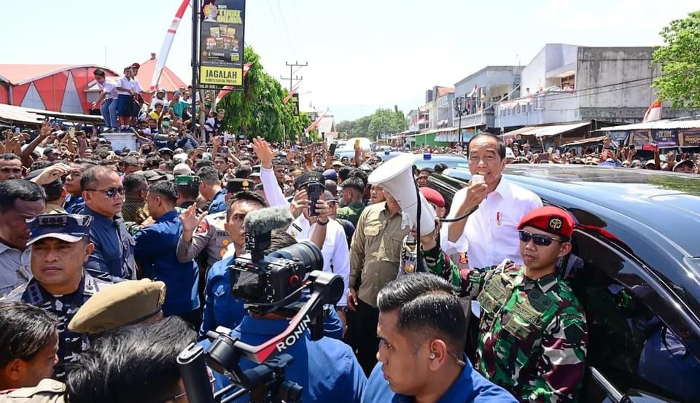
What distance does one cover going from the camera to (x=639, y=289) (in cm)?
200

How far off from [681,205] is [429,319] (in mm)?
1402

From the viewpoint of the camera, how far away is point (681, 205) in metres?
2.38

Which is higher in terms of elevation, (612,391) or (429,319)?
(429,319)

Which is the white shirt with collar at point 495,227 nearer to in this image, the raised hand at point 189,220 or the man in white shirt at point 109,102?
the raised hand at point 189,220

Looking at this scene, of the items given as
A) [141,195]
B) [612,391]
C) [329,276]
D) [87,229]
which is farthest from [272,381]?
[141,195]

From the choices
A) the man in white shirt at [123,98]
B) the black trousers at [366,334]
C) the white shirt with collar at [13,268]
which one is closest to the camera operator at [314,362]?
the white shirt with collar at [13,268]

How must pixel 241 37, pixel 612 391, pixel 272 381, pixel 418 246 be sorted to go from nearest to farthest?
pixel 272 381
pixel 612 391
pixel 418 246
pixel 241 37

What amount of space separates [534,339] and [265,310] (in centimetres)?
128

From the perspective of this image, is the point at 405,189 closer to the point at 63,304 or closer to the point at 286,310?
the point at 286,310

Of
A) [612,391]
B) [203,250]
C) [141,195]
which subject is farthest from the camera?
[141,195]

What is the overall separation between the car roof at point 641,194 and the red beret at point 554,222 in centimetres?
17

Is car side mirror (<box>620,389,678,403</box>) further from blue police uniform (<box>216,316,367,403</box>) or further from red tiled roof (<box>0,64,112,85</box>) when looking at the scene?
red tiled roof (<box>0,64,112,85</box>)

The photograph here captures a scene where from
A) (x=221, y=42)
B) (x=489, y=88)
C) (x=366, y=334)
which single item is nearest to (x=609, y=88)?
(x=489, y=88)

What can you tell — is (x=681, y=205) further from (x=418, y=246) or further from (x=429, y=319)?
(x=429, y=319)
